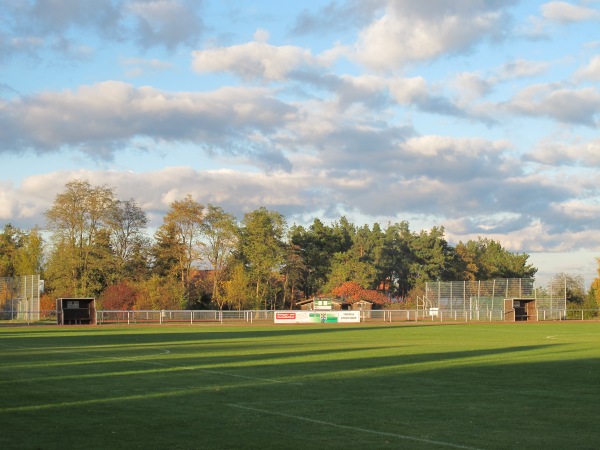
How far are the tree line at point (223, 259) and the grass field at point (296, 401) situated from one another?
66.0m

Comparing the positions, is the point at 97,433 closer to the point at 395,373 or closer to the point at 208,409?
the point at 208,409

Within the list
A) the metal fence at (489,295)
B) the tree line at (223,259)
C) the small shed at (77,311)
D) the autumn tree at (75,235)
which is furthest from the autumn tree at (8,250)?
the metal fence at (489,295)

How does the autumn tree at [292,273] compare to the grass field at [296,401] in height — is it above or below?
above

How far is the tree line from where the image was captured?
93.4 m

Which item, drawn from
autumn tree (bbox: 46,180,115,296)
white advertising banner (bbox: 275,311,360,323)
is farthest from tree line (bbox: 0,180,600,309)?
white advertising banner (bbox: 275,311,360,323)

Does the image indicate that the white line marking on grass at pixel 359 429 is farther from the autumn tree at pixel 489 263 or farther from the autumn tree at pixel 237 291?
the autumn tree at pixel 489 263

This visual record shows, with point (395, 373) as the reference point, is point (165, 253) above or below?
above

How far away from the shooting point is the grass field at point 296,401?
12.3m

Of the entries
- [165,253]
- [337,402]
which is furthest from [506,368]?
[165,253]

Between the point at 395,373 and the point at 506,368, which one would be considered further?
the point at 506,368

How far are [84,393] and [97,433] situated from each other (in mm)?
5242

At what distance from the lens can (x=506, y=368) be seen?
24.7m

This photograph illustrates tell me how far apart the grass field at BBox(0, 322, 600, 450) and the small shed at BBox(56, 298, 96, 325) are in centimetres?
4236

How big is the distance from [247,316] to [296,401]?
2519 inches
